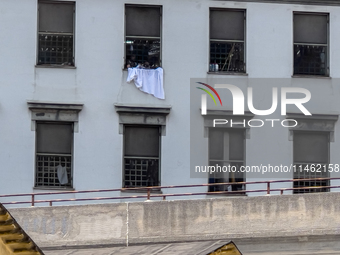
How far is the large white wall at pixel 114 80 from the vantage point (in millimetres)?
21266

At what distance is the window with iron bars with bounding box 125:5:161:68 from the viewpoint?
867 inches

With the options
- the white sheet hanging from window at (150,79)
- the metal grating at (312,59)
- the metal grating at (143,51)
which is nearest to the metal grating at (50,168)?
the white sheet hanging from window at (150,79)

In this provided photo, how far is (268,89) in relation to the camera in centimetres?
2228

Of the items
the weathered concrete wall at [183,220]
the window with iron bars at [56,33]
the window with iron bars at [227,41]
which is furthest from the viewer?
the window with iron bars at [227,41]

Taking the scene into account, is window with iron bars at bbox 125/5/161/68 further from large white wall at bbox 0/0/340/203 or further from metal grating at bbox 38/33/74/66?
metal grating at bbox 38/33/74/66

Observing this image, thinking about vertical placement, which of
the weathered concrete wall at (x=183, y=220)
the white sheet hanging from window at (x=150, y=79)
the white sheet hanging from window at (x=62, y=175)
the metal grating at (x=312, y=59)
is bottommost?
the weathered concrete wall at (x=183, y=220)

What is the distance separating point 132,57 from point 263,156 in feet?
15.0

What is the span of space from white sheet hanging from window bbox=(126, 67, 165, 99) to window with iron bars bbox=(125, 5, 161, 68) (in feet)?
0.81

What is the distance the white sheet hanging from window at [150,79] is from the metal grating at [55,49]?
5.75 feet

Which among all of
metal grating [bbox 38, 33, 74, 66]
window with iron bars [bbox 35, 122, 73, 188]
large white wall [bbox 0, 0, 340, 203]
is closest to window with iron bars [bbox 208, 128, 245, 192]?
large white wall [bbox 0, 0, 340, 203]

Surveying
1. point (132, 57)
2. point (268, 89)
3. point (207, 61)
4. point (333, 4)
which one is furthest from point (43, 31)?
point (333, 4)

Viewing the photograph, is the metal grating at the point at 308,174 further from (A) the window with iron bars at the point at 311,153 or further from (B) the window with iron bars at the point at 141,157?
(B) the window with iron bars at the point at 141,157

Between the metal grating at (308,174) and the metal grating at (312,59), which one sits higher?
the metal grating at (312,59)

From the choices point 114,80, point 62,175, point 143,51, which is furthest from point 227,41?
point 62,175
